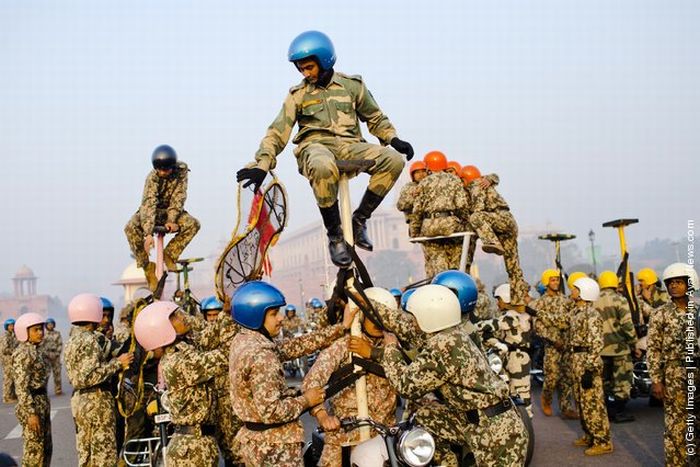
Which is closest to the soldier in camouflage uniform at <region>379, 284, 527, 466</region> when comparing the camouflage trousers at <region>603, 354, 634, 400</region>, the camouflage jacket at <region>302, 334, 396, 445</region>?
the camouflage jacket at <region>302, 334, 396, 445</region>

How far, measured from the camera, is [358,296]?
5.40m

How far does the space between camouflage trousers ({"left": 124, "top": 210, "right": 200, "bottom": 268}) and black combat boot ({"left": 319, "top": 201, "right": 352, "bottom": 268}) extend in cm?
378

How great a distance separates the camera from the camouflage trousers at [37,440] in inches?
357

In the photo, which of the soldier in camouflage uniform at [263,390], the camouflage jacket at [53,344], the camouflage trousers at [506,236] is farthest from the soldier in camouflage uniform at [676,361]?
the camouflage jacket at [53,344]

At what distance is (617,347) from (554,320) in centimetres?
121

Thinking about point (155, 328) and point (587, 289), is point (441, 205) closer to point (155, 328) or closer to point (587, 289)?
point (587, 289)

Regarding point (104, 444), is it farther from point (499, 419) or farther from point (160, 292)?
point (499, 419)

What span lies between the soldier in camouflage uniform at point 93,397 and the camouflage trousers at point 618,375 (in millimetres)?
7418

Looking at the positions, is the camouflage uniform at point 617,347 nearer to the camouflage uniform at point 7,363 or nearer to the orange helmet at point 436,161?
the orange helmet at point 436,161

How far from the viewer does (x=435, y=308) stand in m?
5.35

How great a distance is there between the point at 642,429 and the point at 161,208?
25.2ft

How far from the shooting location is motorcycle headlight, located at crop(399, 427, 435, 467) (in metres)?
4.79

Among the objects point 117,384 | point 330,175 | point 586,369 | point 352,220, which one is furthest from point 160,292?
point 586,369

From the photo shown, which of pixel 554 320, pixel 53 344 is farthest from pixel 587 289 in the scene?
pixel 53 344
